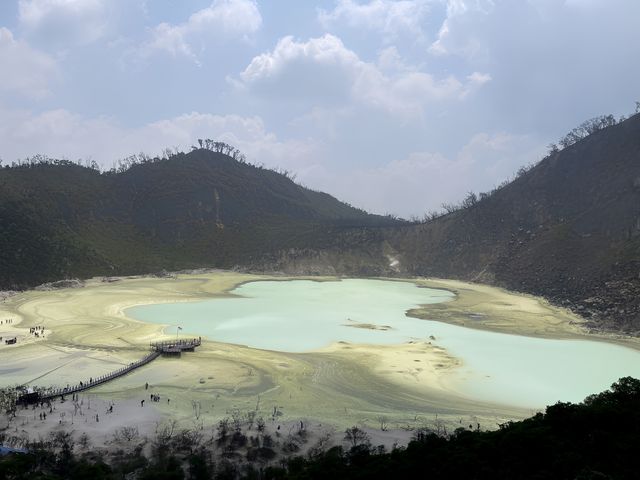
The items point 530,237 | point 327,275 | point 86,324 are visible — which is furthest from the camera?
point 327,275

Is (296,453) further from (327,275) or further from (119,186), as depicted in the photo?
(119,186)

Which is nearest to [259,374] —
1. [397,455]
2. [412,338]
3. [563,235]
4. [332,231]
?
[412,338]

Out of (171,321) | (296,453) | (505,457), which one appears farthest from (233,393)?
(171,321)

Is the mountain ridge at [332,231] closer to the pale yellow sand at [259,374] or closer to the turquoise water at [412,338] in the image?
the turquoise water at [412,338]

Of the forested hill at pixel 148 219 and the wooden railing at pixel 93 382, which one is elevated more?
the forested hill at pixel 148 219

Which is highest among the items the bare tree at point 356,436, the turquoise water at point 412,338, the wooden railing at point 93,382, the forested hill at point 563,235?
the forested hill at point 563,235

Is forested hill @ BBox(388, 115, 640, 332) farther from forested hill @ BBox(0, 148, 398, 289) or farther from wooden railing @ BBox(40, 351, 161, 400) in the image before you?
wooden railing @ BBox(40, 351, 161, 400)

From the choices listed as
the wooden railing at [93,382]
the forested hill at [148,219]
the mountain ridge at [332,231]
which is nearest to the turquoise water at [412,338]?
the wooden railing at [93,382]
